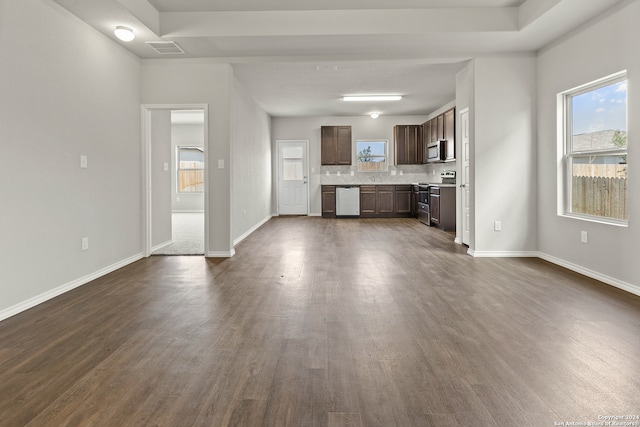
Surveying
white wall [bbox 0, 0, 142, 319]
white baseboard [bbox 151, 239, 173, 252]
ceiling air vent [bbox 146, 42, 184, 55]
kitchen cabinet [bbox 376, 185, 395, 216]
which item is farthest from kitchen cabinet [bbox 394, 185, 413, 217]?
white wall [bbox 0, 0, 142, 319]

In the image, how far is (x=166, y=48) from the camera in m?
4.76

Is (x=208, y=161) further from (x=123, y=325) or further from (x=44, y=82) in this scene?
(x=123, y=325)

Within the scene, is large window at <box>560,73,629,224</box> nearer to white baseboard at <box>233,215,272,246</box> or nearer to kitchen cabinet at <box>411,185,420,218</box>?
white baseboard at <box>233,215,272,246</box>

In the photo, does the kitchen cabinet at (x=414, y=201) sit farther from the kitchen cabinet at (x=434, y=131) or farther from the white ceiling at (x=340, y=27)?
the white ceiling at (x=340, y=27)

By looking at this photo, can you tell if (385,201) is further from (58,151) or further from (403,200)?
(58,151)

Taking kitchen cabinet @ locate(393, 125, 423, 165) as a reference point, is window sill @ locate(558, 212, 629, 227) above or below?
below

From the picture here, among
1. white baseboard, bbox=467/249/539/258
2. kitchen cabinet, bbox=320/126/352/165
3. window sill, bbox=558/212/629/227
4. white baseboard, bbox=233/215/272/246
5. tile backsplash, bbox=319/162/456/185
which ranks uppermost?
kitchen cabinet, bbox=320/126/352/165

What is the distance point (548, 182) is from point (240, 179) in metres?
4.51

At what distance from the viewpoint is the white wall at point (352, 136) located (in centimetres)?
1063

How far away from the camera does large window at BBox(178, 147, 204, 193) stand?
12.6 meters

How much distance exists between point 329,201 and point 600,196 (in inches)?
270

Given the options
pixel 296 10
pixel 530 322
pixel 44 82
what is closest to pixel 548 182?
pixel 530 322

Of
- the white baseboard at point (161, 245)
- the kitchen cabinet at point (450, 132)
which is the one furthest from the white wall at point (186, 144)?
the kitchen cabinet at point (450, 132)

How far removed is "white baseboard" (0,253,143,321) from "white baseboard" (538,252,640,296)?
16.5 ft
